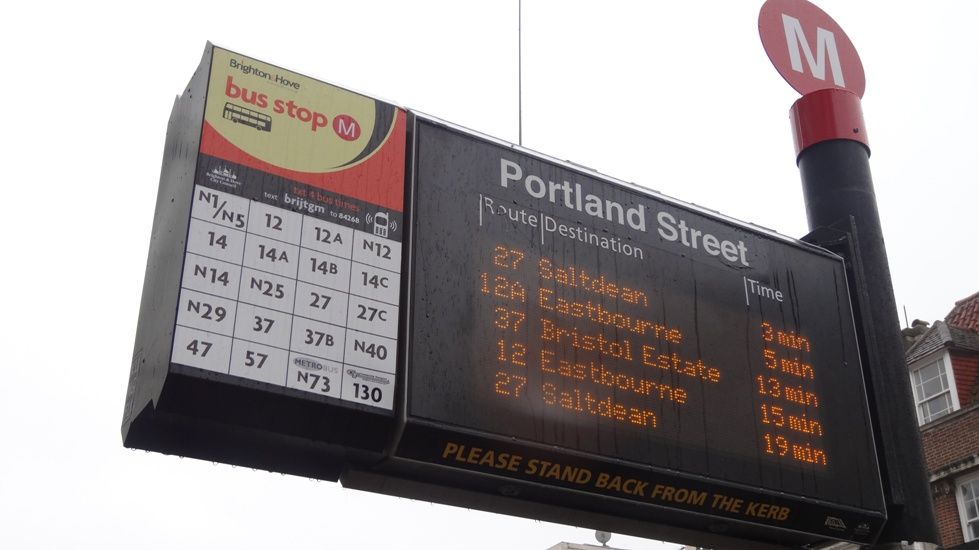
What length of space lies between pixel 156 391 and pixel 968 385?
20.2 m

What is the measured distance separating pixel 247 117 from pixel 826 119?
569cm

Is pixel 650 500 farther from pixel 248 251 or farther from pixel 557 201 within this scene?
pixel 248 251

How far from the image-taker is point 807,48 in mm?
12195

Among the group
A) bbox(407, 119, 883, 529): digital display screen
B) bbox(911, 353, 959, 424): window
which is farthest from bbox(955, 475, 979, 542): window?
bbox(407, 119, 883, 529): digital display screen

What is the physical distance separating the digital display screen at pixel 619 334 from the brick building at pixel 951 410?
11.5 meters

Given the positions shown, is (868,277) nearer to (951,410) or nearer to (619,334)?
(619,334)

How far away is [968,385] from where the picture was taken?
947 inches

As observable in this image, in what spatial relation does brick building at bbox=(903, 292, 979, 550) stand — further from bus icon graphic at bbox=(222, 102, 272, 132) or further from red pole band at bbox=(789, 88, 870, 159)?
bus icon graphic at bbox=(222, 102, 272, 132)

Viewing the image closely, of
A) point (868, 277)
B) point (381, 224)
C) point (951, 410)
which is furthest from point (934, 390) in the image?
point (381, 224)

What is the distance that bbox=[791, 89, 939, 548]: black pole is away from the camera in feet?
32.1

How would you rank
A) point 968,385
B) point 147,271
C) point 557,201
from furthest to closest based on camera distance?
point 968,385, point 557,201, point 147,271

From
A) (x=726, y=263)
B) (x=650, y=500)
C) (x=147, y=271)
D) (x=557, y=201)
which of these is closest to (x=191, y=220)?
(x=147, y=271)

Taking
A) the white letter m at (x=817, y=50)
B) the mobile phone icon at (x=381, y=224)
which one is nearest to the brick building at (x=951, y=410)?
the white letter m at (x=817, y=50)

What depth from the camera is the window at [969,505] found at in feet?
71.4
